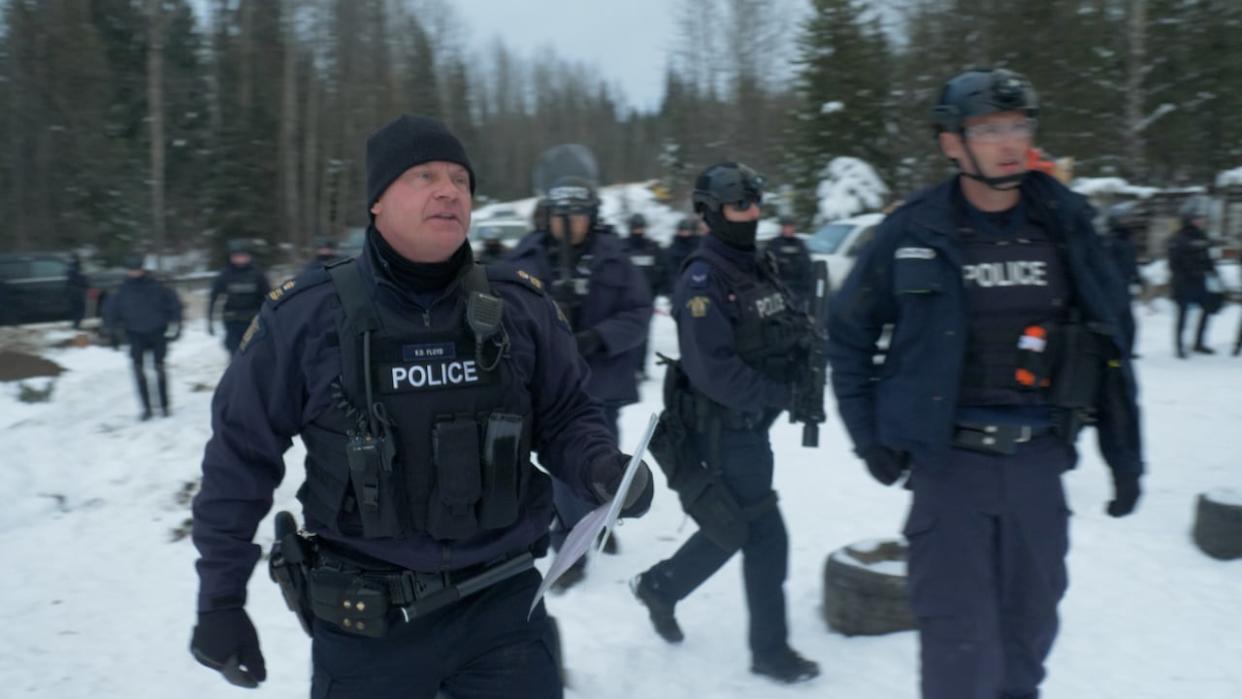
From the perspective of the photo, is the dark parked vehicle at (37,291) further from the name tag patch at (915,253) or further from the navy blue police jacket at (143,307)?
the name tag patch at (915,253)

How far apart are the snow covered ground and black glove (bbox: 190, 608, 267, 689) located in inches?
81.3

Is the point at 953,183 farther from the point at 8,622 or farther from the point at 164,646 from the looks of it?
the point at 8,622

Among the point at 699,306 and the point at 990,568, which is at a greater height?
the point at 699,306

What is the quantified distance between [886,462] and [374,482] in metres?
1.62

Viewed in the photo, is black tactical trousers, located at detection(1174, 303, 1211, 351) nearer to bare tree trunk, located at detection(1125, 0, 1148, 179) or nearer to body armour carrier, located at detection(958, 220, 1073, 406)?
body armour carrier, located at detection(958, 220, 1073, 406)

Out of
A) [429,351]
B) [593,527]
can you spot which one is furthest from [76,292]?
[593,527]

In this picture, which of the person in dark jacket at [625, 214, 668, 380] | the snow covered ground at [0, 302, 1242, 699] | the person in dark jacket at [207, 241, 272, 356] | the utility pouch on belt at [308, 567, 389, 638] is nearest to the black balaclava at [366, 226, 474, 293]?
the utility pouch on belt at [308, 567, 389, 638]

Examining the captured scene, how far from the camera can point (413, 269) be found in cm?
228

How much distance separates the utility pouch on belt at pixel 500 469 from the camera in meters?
2.24

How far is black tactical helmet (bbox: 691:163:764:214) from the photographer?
3.85m

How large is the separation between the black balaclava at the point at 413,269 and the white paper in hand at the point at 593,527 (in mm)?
626

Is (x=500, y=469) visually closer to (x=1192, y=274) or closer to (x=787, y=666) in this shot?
(x=787, y=666)

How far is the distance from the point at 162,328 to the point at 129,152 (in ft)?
89.3

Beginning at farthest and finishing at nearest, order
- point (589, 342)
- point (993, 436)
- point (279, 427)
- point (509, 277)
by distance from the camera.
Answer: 1. point (589, 342)
2. point (993, 436)
3. point (509, 277)
4. point (279, 427)
